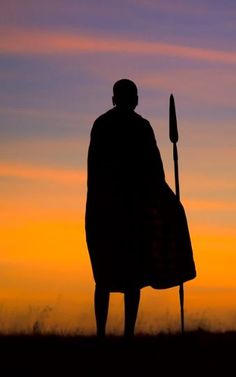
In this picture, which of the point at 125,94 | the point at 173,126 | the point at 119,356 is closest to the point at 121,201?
the point at 125,94

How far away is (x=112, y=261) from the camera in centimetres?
1141

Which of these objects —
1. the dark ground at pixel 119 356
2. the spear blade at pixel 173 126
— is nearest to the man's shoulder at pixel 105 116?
the spear blade at pixel 173 126

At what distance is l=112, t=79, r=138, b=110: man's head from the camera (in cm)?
1152

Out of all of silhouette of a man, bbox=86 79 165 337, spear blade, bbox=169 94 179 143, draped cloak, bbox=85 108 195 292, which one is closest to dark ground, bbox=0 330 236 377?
silhouette of a man, bbox=86 79 165 337

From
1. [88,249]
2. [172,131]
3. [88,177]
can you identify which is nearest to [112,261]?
[88,249]

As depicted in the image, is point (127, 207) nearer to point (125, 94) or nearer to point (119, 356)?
point (125, 94)

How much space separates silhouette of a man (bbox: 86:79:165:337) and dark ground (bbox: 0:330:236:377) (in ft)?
1.91

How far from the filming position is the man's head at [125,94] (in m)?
11.5

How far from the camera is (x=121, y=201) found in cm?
1149

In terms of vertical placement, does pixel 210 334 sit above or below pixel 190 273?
below

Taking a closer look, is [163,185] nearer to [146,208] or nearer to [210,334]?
[146,208]

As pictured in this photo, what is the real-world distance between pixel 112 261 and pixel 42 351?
141cm

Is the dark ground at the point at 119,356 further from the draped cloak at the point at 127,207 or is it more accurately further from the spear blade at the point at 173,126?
the spear blade at the point at 173,126

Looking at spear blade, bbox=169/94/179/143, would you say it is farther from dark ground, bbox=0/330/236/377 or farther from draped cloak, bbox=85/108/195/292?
dark ground, bbox=0/330/236/377
